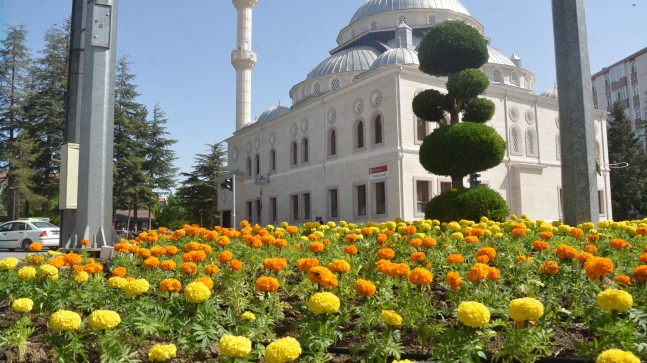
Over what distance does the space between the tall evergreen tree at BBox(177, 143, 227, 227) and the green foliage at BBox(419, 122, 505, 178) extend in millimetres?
32474

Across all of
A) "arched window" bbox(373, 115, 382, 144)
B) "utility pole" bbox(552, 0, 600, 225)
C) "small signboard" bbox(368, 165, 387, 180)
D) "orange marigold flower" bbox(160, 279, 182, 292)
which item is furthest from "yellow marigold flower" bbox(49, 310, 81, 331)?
"arched window" bbox(373, 115, 382, 144)

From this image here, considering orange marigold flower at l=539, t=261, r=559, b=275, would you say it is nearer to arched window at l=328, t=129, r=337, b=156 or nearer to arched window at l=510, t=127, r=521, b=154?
arched window at l=328, t=129, r=337, b=156

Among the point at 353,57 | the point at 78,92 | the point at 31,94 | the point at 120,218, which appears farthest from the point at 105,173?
the point at 120,218

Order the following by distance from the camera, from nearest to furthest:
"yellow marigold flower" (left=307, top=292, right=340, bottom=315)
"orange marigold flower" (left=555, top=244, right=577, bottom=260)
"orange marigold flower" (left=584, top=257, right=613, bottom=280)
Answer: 1. "yellow marigold flower" (left=307, top=292, right=340, bottom=315)
2. "orange marigold flower" (left=584, top=257, right=613, bottom=280)
3. "orange marigold flower" (left=555, top=244, right=577, bottom=260)

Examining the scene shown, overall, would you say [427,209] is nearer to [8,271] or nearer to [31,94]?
[8,271]

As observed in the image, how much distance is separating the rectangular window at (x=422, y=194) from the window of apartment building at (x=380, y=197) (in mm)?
1611

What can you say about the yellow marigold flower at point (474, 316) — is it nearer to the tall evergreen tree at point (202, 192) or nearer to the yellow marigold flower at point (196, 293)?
the yellow marigold flower at point (196, 293)

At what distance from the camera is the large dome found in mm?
35125

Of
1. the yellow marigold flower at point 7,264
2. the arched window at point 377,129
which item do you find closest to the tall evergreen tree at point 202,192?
the arched window at point 377,129

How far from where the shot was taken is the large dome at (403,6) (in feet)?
115

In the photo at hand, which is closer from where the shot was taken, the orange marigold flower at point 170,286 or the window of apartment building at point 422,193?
the orange marigold flower at point 170,286

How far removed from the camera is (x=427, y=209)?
41.7 feet

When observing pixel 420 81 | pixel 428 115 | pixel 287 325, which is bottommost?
pixel 287 325

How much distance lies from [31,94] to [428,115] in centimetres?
3115
